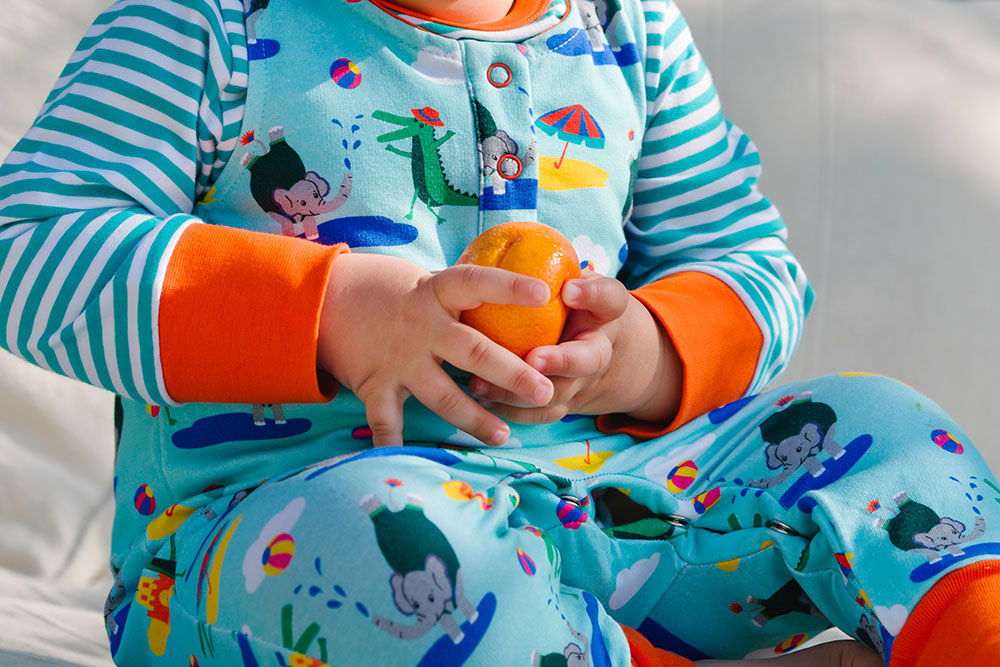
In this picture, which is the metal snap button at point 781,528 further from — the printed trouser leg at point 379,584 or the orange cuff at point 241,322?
the orange cuff at point 241,322

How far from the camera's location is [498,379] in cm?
60

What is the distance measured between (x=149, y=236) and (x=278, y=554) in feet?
0.74

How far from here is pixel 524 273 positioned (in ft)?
1.98

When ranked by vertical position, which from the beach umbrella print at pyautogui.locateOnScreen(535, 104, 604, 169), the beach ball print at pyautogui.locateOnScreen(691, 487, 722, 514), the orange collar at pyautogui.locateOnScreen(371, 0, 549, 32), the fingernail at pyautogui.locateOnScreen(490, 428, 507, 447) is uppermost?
the orange collar at pyautogui.locateOnScreen(371, 0, 549, 32)

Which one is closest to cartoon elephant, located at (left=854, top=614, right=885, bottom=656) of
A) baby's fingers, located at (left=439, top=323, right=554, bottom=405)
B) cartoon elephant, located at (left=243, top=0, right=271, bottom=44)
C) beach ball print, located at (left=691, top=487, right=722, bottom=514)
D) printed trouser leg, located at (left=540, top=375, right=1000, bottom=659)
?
printed trouser leg, located at (left=540, top=375, right=1000, bottom=659)

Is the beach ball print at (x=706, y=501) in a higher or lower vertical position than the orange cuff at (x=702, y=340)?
lower

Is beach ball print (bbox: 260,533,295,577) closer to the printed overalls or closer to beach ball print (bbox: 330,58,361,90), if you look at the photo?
the printed overalls

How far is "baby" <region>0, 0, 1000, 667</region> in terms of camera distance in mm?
543

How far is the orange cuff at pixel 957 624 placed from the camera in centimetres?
53

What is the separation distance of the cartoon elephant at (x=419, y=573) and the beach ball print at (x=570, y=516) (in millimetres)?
129

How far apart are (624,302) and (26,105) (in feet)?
2.27

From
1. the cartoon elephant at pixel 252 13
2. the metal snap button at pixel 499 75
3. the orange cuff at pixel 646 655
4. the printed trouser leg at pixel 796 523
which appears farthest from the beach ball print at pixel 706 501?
the cartoon elephant at pixel 252 13

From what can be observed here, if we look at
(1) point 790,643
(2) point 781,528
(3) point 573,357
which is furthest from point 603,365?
(1) point 790,643

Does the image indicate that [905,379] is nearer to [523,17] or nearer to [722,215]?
[722,215]
